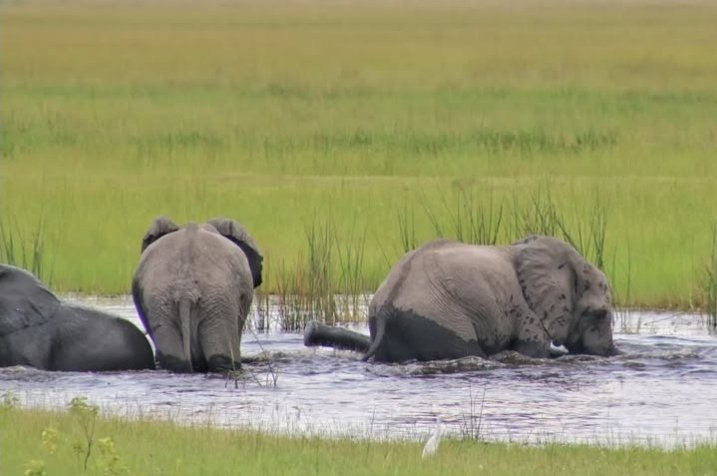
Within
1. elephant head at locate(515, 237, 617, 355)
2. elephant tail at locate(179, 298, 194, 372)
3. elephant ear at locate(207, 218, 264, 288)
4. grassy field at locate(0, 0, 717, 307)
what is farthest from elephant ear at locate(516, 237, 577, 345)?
elephant tail at locate(179, 298, 194, 372)

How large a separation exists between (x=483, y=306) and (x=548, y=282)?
575 mm

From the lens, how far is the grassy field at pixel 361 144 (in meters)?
18.2

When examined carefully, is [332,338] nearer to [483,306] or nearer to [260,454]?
[483,306]

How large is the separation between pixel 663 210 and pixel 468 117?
39.3 feet

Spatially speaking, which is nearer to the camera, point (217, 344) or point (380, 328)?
point (217, 344)

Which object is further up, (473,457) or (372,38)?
(372,38)

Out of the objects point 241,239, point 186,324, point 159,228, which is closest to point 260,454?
point 186,324

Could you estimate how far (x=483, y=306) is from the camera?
41.3 ft

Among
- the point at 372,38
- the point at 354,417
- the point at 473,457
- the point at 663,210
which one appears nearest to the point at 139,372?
the point at 354,417

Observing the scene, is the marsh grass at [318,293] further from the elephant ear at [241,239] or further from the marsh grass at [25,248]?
the marsh grass at [25,248]

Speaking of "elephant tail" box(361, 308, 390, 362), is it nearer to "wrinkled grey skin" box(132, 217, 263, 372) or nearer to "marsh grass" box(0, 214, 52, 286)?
"wrinkled grey skin" box(132, 217, 263, 372)

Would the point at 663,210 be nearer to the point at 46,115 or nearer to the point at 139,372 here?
the point at 139,372

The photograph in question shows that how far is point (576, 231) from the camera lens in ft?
60.4

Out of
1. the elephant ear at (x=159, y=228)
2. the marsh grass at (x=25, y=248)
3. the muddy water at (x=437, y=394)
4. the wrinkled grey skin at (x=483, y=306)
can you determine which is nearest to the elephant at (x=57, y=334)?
the muddy water at (x=437, y=394)
